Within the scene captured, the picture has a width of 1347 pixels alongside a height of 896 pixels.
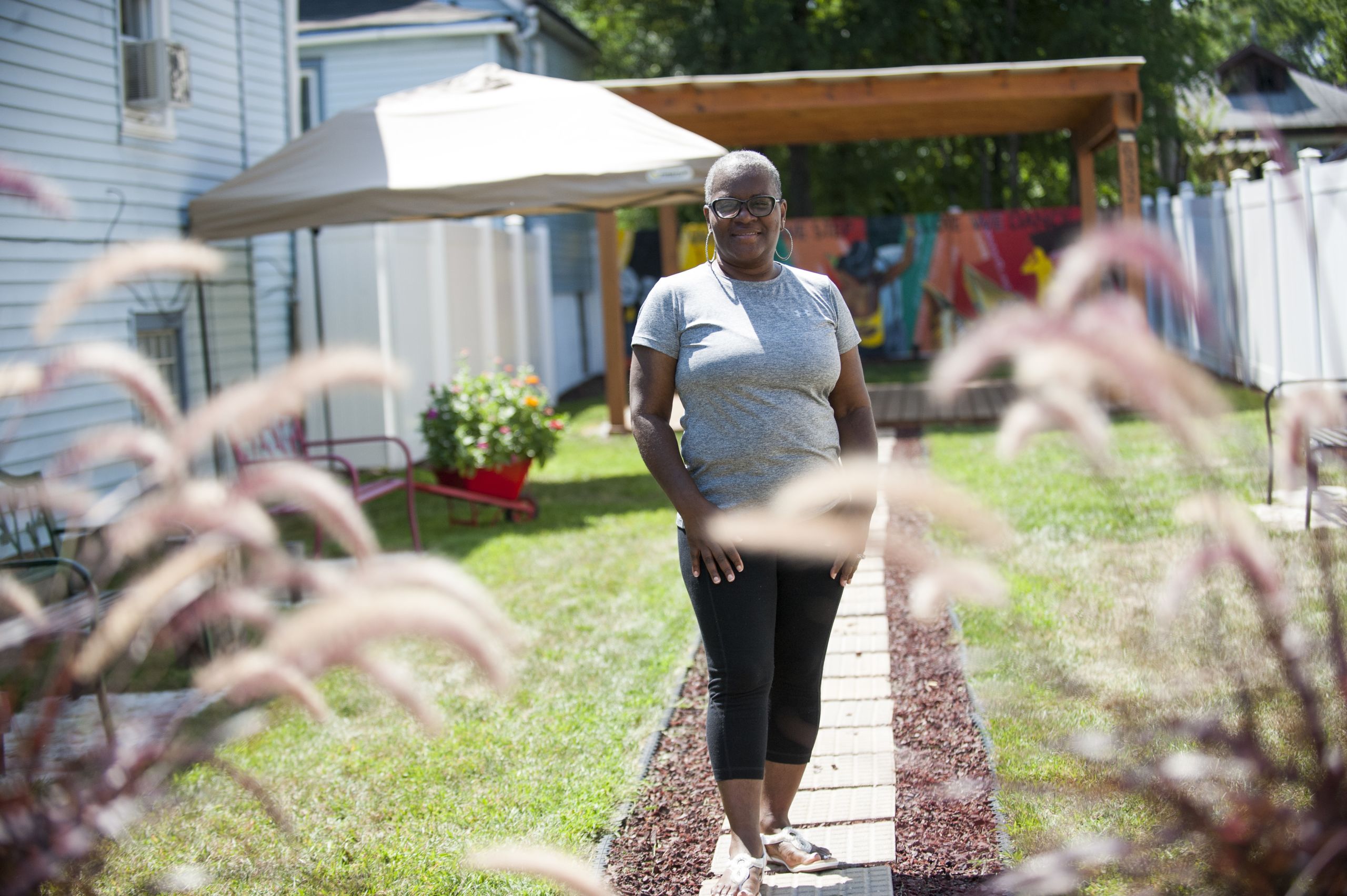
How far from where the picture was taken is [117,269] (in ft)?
4.82

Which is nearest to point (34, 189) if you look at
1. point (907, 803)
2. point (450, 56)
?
point (907, 803)

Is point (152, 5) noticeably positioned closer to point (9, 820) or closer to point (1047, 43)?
point (9, 820)

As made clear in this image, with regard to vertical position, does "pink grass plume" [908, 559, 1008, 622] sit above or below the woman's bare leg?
above

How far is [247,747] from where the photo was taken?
14.7 feet

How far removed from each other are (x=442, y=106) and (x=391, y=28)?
8.91 m

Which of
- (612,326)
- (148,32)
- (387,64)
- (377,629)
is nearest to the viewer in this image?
(377,629)

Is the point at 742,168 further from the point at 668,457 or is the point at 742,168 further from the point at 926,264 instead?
the point at 926,264

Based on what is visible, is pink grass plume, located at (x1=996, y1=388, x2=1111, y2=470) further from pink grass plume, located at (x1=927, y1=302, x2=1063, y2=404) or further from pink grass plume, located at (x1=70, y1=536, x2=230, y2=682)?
pink grass plume, located at (x1=70, y1=536, x2=230, y2=682)

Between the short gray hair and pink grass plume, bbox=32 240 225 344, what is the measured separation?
66.8 inches

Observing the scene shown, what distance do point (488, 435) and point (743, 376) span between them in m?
5.78

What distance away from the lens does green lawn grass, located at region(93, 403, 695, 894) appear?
11.3ft

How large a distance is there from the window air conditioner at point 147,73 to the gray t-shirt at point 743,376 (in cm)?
719

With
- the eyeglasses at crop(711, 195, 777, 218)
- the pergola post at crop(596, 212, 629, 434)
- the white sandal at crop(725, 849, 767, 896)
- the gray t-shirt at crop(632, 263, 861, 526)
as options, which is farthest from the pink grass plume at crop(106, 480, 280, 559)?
the pergola post at crop(596, 212, 629, 434)

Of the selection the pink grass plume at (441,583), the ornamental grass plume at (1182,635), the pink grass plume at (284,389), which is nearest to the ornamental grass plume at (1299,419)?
the ornamental grass plume at (1182,635)
